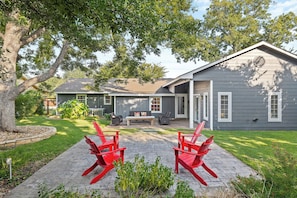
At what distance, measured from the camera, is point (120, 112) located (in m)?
17.8

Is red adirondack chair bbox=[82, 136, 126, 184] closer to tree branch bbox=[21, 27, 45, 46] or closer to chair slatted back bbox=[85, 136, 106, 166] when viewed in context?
chair slatted back bbox=[85, 136, 106, 166]

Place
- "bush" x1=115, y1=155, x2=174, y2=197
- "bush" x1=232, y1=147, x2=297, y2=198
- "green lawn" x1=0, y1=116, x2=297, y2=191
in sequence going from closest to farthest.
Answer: "bush" x1=232, y1=147, x2=297, y2=198 → "bush" x1=115, y1=155, x2=174, y2=197 → "green lawn" x1=0, y1=116, x2=297, y2=191

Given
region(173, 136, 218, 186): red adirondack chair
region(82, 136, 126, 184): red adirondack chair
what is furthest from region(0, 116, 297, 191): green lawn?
region(82, 136, 126, 184): red adirondack chair

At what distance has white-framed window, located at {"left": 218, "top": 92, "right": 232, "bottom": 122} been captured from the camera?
1162 centimetres

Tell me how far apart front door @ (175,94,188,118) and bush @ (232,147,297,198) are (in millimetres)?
15059

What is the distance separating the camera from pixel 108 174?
Answer: 468 cm

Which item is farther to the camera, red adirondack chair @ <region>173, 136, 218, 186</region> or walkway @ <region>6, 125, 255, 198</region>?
A: red adirondack chair @ <region>173, 136, 218, 186</region>

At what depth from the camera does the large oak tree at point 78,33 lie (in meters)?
3.43

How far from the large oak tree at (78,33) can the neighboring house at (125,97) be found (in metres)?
3.54

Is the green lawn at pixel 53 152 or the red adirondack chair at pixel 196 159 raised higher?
the red adirondack chair at pixel 196 159

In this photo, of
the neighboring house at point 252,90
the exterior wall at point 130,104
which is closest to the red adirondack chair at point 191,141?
the neighboring house at point 252,90

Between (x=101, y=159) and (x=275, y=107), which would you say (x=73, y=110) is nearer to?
(x=101, y=159)

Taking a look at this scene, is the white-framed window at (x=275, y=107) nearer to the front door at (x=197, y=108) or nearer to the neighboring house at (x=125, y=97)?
the front door at (x=197, y=108)

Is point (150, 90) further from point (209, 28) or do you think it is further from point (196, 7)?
point (209, 28)
